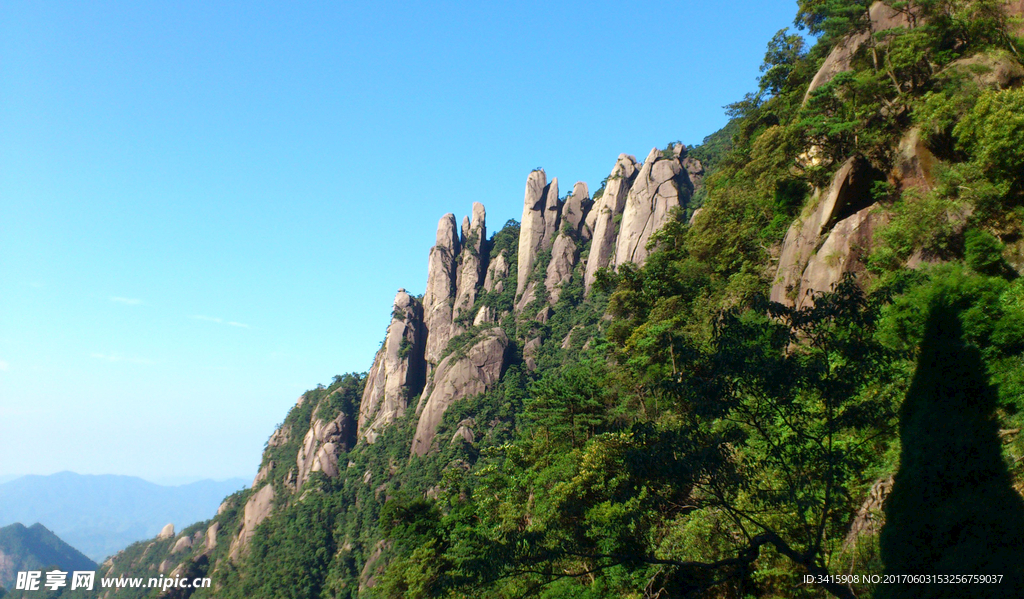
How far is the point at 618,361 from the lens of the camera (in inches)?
1020

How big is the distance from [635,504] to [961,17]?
60.1ft

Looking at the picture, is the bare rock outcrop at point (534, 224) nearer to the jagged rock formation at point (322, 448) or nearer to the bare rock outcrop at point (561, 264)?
the bare rock outcrop at point (561, 264)

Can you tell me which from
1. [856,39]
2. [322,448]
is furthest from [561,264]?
[856,39]

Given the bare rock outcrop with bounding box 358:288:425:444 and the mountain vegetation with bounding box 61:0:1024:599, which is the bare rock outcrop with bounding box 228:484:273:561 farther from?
the mountain vegetation with bounding box 61:0:1024:599

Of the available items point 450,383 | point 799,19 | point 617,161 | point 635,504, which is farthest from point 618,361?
point 617,161

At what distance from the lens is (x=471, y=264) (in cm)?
7250

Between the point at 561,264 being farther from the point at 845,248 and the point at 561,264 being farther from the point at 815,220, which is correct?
the point at 845,248

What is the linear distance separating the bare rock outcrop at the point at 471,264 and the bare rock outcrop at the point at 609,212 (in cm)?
1652

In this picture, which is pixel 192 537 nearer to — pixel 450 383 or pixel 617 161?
pixel 450 383

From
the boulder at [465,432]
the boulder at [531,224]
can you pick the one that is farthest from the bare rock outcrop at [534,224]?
the boulder at [465,432]

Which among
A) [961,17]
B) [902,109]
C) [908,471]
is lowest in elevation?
[908,471]

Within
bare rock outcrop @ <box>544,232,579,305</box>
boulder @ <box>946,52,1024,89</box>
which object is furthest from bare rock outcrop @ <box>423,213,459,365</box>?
boulder @ <box>946,52,1024,89</box>

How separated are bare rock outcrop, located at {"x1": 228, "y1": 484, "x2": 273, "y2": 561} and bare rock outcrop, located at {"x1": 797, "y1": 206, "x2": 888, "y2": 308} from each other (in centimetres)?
6916

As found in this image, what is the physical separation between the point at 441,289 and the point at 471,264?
5.29 m
